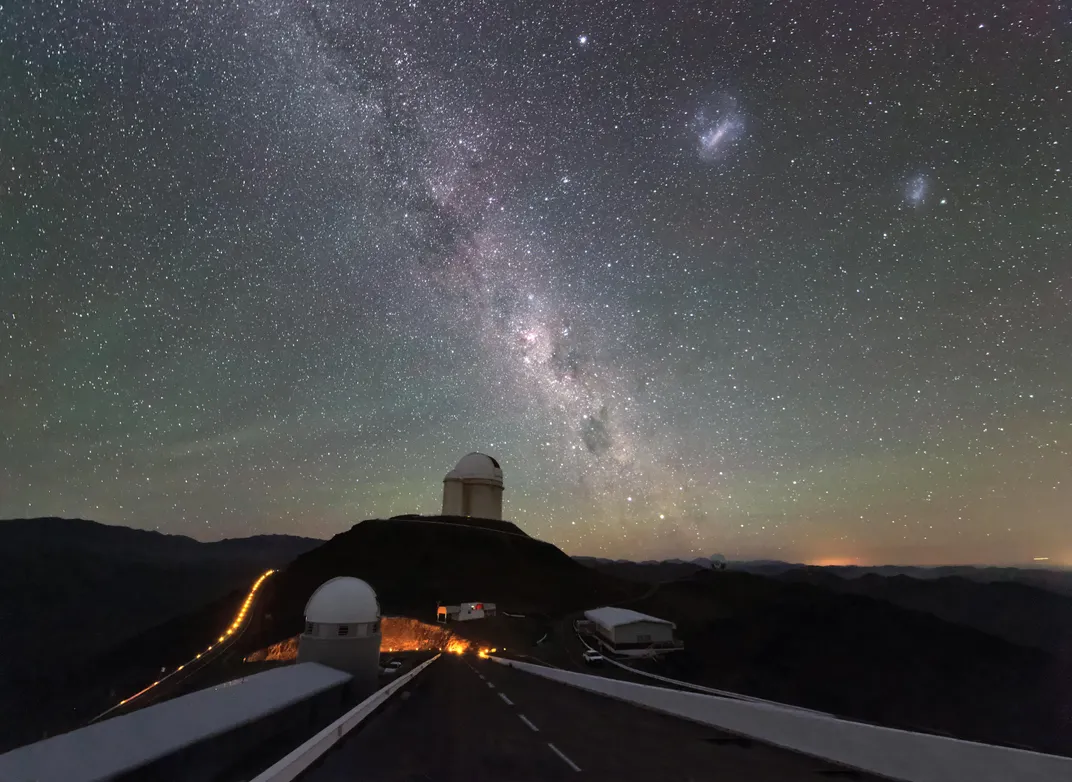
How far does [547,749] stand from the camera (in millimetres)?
14289

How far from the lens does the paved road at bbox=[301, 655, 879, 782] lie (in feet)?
37.6

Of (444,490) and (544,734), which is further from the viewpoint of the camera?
(444,490)

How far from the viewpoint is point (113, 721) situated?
34.4ft

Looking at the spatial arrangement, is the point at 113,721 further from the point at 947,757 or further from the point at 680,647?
the point at 680,647

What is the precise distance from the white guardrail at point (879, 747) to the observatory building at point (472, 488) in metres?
140

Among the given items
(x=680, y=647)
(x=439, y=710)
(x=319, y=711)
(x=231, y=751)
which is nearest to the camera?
(x=231, y=751)

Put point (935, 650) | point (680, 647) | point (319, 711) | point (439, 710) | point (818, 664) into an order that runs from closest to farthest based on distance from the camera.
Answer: point (319, 711) < point (439, 710) < point (680, 647) < point (818, 664) < point (935, 650)

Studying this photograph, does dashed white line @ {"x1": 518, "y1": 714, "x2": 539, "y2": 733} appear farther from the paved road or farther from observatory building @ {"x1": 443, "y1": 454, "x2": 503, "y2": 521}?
observatory building @ {"x1": 443, "y1": 454, "x2": 503, "y2": 521}

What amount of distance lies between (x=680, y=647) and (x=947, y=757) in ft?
278

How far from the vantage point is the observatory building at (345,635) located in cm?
2909

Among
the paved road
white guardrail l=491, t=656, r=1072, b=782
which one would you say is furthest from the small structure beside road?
white guardrail l=491, t=656, r=1072, b=782

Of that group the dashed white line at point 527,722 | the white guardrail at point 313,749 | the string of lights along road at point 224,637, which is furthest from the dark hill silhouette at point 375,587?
the dashed white line at point 527,722

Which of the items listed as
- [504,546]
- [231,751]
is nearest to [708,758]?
[231,751]

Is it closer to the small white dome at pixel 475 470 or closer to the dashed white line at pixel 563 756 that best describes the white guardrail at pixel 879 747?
the dashed white line at pixel 563 756
